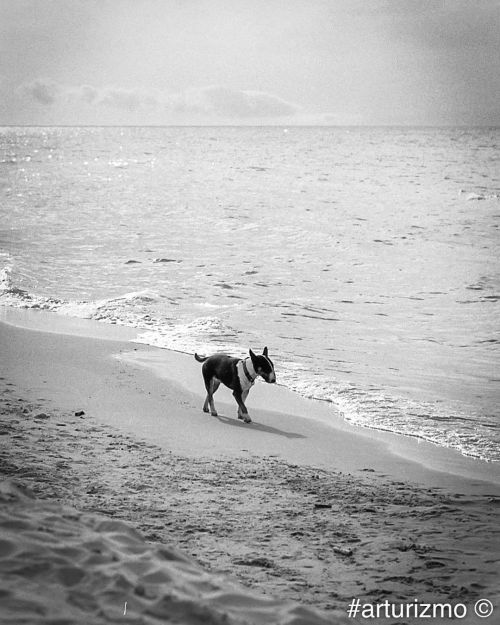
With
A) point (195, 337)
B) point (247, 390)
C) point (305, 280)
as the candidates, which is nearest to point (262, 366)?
point (247, 390)

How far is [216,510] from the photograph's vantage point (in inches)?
135

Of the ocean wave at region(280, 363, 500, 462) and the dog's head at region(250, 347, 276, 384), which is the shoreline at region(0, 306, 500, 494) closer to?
the ocean wave at region(280, 363, 500, 462)

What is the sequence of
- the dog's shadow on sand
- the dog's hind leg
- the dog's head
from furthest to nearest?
the dog's hind leg
the dog's head
the dog's shadow on sand

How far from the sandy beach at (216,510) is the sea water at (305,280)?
86 cm

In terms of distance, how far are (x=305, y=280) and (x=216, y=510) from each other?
837cm

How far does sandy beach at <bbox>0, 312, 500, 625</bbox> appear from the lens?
2.31 metres

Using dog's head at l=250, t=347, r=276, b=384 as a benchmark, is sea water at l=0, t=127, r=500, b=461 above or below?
above

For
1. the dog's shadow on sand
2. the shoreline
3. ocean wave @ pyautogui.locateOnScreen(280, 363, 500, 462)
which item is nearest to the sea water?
ocean wave @ pyautogui.locateOnScreen(280, 363, 500, 462)

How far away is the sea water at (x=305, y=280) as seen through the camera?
6.21 metres

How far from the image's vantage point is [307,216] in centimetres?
2033

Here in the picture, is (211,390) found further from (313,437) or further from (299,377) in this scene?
(299,377)

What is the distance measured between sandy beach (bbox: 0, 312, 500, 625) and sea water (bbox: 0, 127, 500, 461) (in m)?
0.86

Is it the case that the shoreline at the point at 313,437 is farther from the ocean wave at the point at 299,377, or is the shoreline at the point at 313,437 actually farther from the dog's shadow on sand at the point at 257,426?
the ocean wave at the point at 299,377

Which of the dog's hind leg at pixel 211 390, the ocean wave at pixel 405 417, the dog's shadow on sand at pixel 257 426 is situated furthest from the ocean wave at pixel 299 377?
the dog's hind leg at pixel 211 390
